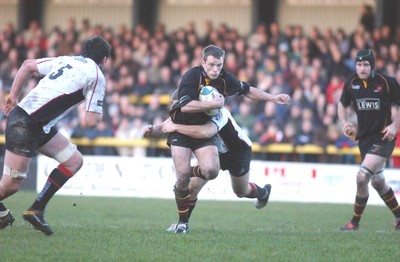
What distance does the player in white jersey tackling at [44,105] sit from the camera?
353 inches

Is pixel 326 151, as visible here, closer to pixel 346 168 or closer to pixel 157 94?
pixel 346 168

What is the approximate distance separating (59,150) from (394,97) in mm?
4667

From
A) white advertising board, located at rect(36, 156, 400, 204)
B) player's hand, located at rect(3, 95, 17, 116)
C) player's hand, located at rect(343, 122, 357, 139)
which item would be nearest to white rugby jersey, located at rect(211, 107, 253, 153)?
player's hand, located at rect(343, 122, 357, 139)

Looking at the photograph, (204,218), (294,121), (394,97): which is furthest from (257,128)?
(394,97)

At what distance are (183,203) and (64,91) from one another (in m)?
2.01

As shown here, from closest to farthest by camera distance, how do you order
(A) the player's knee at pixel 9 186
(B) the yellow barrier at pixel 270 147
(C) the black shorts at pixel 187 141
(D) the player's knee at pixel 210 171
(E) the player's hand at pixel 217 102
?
(A) the player's knee at pixel 9 186
(E) the player's hand at pixel 217 102
(D) the player's knee at pixel 210 171
(C) the black shorts at pixel 187 141
(B) the yellow barrier at pixel 270 147

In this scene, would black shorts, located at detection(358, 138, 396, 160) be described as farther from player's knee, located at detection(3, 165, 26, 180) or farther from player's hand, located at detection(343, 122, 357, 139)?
player's knee, located at detection(3, 165, 26, 180)

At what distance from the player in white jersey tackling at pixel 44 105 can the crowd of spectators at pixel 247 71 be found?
→ 33.7 feet

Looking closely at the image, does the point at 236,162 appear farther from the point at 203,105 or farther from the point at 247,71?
the point at 247,71

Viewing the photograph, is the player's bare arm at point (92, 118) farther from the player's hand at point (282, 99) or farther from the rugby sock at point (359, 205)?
the rugby sock at point (359, 205)

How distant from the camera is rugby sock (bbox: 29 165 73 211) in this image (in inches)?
361

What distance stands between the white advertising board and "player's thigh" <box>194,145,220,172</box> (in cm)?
769

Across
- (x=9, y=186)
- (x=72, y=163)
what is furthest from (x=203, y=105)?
(x=9, y=186)

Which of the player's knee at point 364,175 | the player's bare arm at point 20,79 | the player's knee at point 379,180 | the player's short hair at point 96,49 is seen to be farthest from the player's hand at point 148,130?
the player's knee at point 379,180
